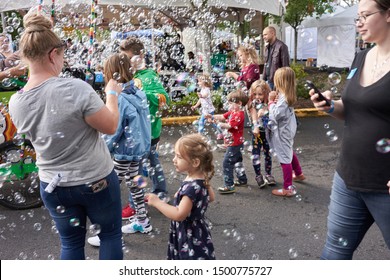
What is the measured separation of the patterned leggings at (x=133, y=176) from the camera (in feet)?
11.7

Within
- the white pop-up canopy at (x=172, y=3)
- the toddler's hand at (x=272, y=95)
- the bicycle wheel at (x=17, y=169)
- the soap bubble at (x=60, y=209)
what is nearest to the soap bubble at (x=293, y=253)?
the soap bubble at (x=60, y=209)

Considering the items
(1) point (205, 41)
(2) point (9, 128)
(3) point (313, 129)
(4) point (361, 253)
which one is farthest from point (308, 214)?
(1) point (205, 41)

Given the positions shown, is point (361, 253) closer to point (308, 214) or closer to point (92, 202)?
point (308, 214)

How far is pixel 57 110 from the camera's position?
2160mm

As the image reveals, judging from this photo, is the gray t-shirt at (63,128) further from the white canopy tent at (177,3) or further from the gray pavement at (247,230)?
the white canopy tent at (177,3)

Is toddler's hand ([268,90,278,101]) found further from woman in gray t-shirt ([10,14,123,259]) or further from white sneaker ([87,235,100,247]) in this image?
woman in gray t-shirt ([10,14,123,259])

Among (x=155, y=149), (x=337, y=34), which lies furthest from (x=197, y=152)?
(x=337, y=34)

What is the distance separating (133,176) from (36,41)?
5.62 feet

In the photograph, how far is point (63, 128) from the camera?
7.22 ft

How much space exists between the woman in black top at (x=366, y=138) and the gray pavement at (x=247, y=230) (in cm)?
116

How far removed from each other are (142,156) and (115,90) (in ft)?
3.85

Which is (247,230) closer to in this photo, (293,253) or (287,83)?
(293,253)

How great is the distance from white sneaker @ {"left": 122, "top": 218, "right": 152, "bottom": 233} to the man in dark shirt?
429 cm

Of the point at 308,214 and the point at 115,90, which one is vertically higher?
the point at 115,90
